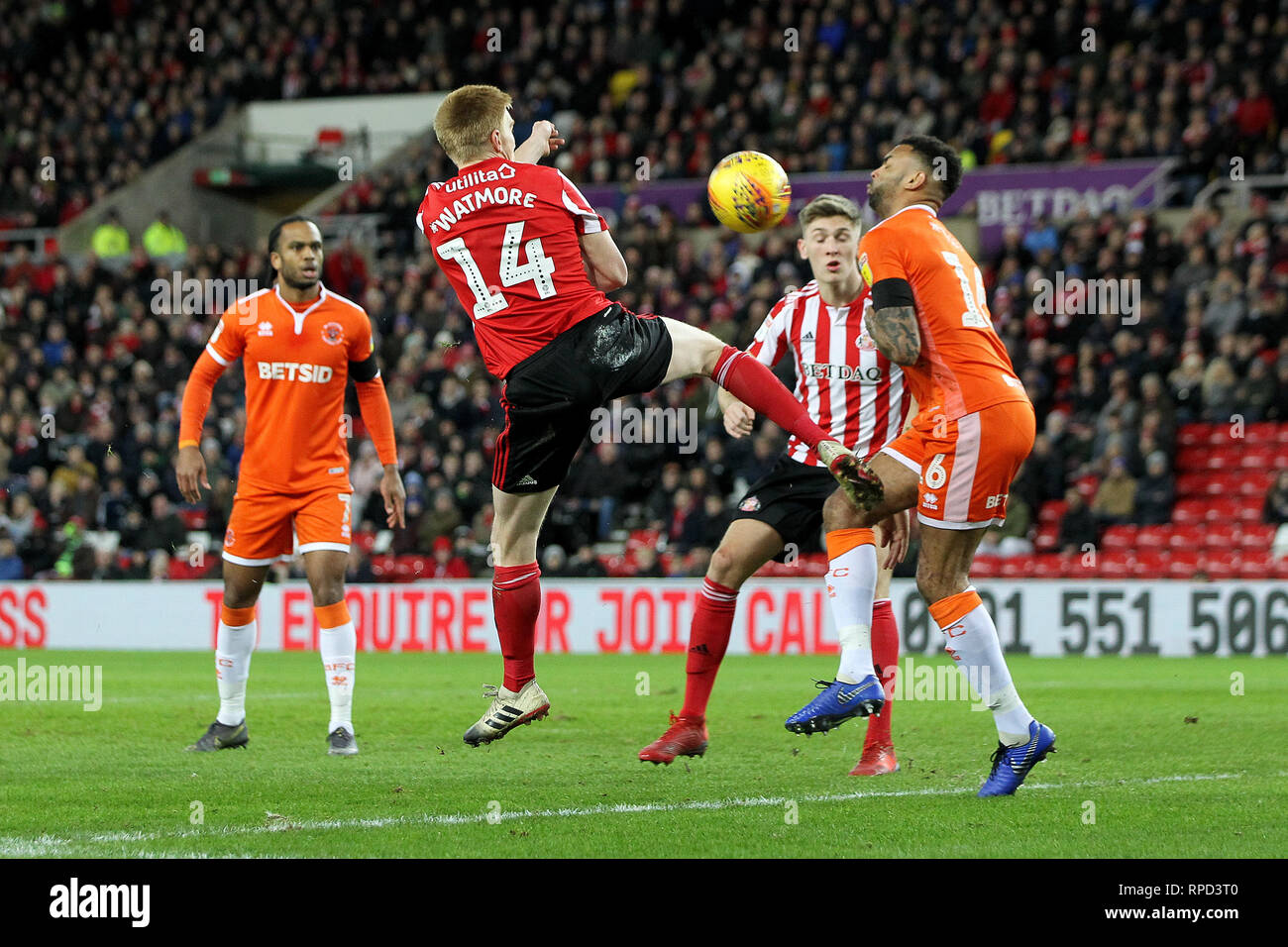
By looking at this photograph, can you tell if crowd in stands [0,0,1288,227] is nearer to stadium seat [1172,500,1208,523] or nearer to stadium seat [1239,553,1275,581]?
stadium seat [1172,500,1208,523]

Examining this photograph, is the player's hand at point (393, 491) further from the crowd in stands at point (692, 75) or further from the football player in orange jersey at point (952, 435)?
the crowd in stands at point (692, 75)

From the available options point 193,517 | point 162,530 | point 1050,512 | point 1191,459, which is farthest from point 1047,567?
point 193,517

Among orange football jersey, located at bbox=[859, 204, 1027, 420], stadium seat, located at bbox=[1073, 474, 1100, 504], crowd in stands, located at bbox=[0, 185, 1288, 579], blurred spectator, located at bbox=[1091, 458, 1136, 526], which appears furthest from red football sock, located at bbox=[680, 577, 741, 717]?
stadium seat, located at bbox=[1073, 474, 1100, 504]

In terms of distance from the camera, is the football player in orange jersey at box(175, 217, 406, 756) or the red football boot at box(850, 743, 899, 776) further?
the football player in orange jersey at box(175, 217, 406, 756)

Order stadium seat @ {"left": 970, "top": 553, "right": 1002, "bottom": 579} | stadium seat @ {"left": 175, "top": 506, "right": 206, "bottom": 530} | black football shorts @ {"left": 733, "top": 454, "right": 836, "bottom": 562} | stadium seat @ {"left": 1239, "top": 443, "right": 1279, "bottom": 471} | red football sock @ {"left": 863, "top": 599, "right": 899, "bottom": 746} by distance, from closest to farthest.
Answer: black football shorts @ {"left": 733, "top": 454, "right": 836, "bottom": 562}
red football sock @ {"left": 863, "top": 599, "right": 899, "bottom": 746}
stadium seat @ {"left": 970, "top": 553, "right": 1002, "bottom": 579}
stadium seat @ {"left": 1239, "top": 443, "right": 1279, "bottom": 471}
stadium seat @ {"left": 175, "top": 506, "right": 206, "bottom": 530}

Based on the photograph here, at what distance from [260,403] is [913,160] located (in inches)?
143

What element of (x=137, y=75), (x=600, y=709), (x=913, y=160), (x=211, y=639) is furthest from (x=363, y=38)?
(x=913, y=160)

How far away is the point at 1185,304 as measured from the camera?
59.1 ft

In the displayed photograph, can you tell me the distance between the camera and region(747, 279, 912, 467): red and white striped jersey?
7414 millimetres

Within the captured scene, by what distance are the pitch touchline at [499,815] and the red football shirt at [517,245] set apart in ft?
5.81

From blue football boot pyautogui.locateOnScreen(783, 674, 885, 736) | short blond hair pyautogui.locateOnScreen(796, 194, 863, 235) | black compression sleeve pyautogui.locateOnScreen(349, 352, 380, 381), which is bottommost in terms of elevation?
blue football boot pyautogui.locateOnScreen(783, 674, 885, 736)

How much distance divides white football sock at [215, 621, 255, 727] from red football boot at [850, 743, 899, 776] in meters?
3.12

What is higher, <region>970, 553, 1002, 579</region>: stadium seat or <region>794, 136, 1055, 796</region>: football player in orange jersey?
<region>794, 136, 1055, 796</region>: football player in orange jersey

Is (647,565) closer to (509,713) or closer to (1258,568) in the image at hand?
(1258,568)
